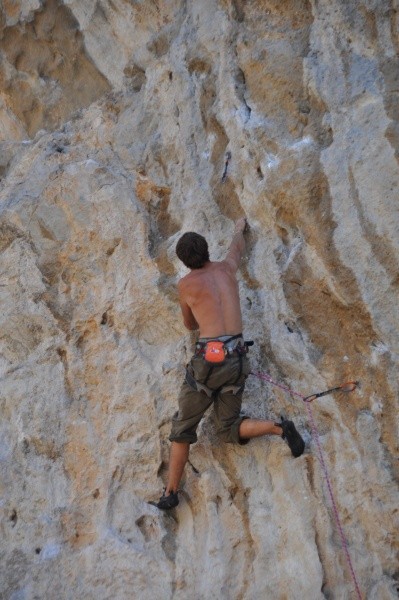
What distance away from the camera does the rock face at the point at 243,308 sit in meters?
3.98

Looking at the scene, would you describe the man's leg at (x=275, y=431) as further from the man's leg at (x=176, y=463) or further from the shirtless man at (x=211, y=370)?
the man's leg at (x=176, y=463)

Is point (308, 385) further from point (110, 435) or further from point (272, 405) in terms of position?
point (110, 435)

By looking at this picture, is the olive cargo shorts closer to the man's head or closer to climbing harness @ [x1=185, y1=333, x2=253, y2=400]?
climbing harness @ [x1=185, y1=333, x2=253, y2=400]

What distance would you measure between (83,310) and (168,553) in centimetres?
203

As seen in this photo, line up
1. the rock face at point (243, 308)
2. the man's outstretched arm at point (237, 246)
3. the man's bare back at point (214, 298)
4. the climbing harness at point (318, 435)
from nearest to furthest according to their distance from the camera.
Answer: the climbing harness at point (318, 435), the rock face at point (243, 308), the man's bare back at point (214, 298), the man's outstretched arm at point (237, 246)

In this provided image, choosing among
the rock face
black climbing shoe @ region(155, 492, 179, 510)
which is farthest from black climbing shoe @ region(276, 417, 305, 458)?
black climbing shoe @ region(155, 492, 179, 510)

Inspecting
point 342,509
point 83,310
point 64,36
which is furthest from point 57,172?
point 342,509

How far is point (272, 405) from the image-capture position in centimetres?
443

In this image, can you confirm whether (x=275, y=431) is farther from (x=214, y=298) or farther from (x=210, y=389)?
(x=214, y=298)

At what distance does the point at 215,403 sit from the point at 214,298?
0.72 metres

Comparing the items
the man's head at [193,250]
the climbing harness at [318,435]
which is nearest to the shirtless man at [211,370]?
the man's head at [193,250]

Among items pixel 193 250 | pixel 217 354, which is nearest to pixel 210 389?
pixel 217 354

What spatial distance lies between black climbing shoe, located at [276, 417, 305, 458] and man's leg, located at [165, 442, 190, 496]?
2.29 ft

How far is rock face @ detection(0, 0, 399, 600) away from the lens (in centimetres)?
398
